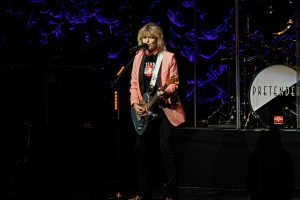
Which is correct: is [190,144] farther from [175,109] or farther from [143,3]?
[143,3]

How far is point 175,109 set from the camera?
554 cm

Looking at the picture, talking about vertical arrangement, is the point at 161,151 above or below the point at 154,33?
below

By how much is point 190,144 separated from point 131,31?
3.27 meters

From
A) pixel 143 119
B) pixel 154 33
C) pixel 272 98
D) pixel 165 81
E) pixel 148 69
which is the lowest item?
pixel 143 119

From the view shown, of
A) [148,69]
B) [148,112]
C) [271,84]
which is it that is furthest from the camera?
[271,84]

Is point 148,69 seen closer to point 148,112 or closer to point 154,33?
point 154,33

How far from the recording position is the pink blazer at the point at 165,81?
551cm

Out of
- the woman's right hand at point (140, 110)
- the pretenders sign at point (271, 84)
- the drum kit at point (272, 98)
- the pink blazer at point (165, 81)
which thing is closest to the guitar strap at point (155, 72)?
the pink blazer at point (165, 81)

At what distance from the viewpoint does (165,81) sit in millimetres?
5566

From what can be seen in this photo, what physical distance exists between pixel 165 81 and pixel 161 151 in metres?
0.68

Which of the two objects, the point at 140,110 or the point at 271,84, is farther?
the point at 271,84

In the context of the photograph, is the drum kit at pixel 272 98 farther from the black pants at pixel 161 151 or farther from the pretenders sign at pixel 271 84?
the black pants at pixel 161 151

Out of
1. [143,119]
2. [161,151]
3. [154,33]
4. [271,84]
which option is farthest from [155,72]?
[271,84]

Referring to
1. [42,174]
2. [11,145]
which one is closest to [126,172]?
[42,174]
